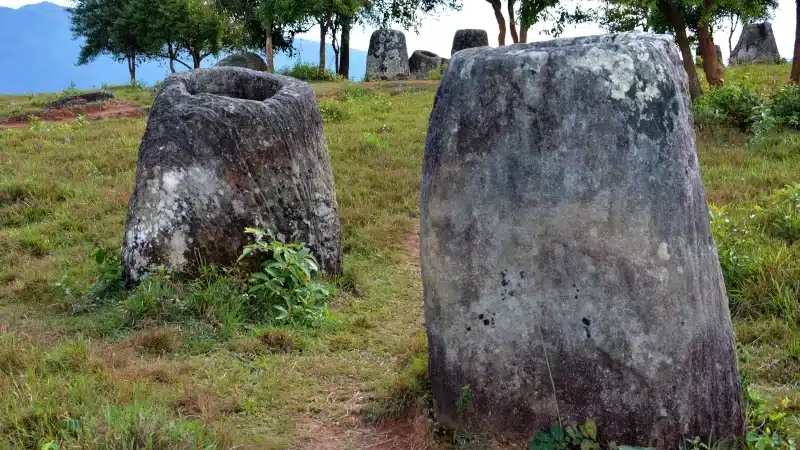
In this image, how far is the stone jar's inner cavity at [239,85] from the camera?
674 cm

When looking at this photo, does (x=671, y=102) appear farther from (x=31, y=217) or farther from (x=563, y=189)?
(x=31, y=217)

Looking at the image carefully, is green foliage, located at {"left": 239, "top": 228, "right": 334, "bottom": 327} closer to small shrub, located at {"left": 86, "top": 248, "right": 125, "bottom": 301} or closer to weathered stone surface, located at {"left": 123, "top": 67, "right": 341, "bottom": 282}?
weathered stone surface, located at {"left": 123, "top": 67, "right": 341, "bottom": 282}

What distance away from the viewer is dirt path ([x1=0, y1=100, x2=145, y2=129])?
15.4 meters

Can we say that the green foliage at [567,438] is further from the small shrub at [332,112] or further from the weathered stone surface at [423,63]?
the weathered stone surface at [423,63]

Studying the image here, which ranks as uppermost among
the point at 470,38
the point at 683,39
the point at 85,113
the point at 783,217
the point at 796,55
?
the point at 470,38

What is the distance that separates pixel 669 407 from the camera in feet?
10.4

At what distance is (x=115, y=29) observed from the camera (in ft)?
107

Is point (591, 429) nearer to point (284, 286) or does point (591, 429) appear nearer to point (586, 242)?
point (586, 242)

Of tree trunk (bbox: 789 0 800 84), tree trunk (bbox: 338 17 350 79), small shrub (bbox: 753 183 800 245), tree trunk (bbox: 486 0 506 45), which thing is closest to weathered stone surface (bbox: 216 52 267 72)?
tree trunk (bbox: 338 17 350 79)

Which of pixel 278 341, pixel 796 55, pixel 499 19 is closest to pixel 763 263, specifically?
pixel 278 341

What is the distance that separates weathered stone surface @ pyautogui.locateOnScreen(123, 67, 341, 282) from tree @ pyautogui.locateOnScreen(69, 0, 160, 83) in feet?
88.6

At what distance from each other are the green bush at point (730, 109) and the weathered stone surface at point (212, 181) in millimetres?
6830

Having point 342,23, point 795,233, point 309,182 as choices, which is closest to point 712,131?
point 795,233

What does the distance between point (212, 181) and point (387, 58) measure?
22503 mm
